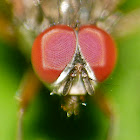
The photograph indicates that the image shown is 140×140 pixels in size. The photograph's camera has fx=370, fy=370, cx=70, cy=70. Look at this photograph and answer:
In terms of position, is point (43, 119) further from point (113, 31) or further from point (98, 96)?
point (113, 31)

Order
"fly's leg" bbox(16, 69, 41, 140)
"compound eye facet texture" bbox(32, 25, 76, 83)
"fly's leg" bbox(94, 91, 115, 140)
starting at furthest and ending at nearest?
"fly's leg" bbox(94, 91, 115, 140) → "fly's leg" bbox(16, 69, 41, 140) → "compound eye facet texture" bbox(32, 25, 76, 83)

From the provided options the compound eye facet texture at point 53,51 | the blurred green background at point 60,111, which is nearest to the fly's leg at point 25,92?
the blurred green background at point 60,111

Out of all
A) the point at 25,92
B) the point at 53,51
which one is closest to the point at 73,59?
the point at 53,51

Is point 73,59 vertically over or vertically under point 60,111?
over

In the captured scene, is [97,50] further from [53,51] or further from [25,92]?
[25,92]

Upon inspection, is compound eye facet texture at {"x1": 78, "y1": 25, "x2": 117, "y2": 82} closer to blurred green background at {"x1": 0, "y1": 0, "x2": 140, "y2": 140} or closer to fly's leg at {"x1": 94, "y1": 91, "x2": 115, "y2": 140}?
blurred green background at {"x1": 0, "y1": 0, "x2": 140, "y2": 140}

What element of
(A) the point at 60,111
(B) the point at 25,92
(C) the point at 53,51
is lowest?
(A) the point at 60,111

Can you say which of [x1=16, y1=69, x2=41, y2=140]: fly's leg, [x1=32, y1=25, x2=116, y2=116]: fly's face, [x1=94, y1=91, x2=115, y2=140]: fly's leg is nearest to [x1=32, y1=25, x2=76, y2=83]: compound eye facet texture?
[x1=32, y1=25, x2=116, y2=116]: fly's face

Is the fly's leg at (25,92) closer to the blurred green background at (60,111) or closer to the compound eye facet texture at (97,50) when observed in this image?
the blurred green background at (60,111)
